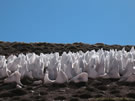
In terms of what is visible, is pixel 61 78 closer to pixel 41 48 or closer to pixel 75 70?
pixel 75 70

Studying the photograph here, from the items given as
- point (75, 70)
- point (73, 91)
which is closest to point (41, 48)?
point (75, 70)

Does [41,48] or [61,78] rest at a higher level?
[41,48]

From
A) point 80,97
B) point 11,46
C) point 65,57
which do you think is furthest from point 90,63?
point 11,46

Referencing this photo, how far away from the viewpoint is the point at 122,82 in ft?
24.5

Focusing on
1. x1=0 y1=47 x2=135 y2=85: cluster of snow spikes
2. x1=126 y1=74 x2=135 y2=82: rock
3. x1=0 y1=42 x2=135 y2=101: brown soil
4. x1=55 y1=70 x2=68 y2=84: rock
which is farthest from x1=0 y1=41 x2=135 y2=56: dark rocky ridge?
x1=126 y1=74 x2=135 y2=82: rock

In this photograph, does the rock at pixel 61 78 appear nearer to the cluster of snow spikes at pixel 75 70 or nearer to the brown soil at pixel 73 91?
the cluster of snow spikes at pixel 75 70

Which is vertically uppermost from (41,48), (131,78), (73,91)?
(41,48)

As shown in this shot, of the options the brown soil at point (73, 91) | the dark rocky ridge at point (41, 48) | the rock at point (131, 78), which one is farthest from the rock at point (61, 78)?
the dark rocky ridge at point (41, 48)

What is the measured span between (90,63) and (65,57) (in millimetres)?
1020

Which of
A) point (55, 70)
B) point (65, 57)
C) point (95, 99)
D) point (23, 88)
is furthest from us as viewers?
point (65, 57)

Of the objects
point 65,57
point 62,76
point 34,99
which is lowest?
point 34,99

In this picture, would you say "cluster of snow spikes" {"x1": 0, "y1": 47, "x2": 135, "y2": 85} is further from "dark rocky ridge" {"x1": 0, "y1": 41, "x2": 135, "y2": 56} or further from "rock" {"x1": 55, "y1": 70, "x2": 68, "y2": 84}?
"dark rocky ridge" {"x1": 0, "y1": 41, "x2": 135, "y2": 56}

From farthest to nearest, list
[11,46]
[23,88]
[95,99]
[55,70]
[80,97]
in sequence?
[11,46] < [55,70] < [23,88] < [80,97] < [95,99]

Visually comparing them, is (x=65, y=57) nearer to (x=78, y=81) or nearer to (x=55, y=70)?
(x=55, y=70)
